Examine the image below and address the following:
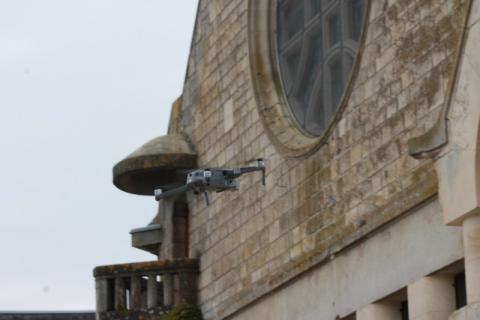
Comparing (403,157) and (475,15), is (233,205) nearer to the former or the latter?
(403,157)

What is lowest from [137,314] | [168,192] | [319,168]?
[137,314]

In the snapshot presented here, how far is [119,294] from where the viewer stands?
2544 centimetres

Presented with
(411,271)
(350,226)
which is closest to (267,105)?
(350,226)

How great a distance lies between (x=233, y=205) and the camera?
78.7 feet

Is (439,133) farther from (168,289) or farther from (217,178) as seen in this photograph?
(168,289)

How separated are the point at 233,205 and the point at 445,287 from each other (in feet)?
18.8

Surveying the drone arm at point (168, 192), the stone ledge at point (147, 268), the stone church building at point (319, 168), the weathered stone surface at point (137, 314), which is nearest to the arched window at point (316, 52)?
the stone church building at point (319, 168)

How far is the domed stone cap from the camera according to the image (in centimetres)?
2559

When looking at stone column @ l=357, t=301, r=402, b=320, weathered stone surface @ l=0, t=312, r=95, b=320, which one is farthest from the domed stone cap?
weathered stone surface @ l=0, t=312, r=95, b=320

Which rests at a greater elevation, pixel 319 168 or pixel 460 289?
pixel 319 168

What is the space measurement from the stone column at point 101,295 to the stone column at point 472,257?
29.6ft

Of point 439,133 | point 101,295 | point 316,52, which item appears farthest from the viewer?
point 101,295

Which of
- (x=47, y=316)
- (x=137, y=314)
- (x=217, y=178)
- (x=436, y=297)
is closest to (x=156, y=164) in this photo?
(x=137, y=314)

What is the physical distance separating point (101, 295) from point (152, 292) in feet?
2.48
